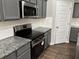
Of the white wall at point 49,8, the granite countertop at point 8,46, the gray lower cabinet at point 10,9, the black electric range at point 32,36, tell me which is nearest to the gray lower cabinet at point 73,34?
the white wall at point 49,8

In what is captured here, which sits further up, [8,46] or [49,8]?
[49,8]

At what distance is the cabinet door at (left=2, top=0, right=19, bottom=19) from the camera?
1614 mm

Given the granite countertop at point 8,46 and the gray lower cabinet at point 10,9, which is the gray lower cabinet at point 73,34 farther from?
the gray lower cabinet at point 10,9

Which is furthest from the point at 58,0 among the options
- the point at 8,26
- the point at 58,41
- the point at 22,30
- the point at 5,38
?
the point at 5,38

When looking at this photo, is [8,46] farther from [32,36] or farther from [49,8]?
[49,8]

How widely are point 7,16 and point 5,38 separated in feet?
2.66

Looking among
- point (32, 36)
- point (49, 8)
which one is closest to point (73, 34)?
point (49, 8)

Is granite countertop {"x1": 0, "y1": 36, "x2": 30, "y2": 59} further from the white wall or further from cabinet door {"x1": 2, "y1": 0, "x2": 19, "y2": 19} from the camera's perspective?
the white wall

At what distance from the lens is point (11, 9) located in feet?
5.74

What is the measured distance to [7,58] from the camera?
1.45 m

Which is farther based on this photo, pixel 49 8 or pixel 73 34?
pixel 73 34

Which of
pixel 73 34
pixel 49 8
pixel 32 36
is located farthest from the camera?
pixel 73 34

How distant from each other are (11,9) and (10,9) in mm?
29

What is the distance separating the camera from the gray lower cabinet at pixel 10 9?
1583 mm
